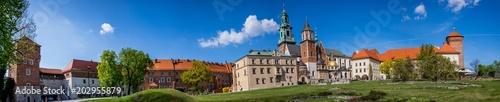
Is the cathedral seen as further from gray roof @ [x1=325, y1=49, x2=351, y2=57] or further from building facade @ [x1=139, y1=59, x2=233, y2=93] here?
building facade @ [x1=139, y1=59, x2=233, y2=93]

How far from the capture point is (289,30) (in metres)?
106

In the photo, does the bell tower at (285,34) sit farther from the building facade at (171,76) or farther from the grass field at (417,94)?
Answer: the grass field at (417,94)

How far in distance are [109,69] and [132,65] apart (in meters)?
4.12

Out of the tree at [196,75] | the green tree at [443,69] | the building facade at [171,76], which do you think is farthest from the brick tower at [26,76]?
the green tree at [443,69]

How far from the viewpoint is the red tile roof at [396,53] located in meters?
103

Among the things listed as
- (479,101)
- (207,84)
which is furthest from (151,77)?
(479,101)

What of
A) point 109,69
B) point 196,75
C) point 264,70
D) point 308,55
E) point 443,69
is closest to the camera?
point 443,69

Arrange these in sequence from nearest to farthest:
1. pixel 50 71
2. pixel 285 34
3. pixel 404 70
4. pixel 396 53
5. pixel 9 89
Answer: pixel 9 89 < pixel 404 70 < pixel 50 71 < pixel 285 34 < pixel 396 53

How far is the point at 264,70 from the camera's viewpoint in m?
74.8

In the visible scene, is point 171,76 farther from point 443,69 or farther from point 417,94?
point 417,94

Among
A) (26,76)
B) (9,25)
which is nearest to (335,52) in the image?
(26,76)

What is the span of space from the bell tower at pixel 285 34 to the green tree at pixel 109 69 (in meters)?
52.8

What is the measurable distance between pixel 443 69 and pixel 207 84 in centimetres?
6028

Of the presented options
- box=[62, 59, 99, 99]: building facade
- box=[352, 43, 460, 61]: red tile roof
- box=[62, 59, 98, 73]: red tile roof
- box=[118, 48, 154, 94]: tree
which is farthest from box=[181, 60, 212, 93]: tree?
box=[352, 43, 460, 61]: red tile roof
